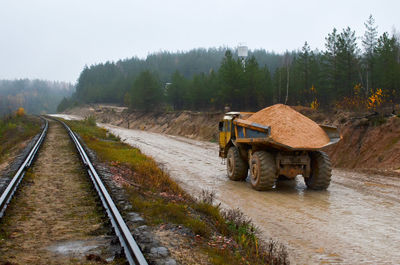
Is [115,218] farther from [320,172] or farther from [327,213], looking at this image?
[320,172]

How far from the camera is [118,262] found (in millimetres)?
4371

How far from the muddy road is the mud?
318cm

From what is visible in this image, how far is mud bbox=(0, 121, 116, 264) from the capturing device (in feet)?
15.3

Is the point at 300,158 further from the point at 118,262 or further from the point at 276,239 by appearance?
the point at 118,262

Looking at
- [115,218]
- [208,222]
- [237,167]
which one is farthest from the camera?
[237,167]

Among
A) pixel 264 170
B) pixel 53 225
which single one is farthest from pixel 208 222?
pixel 264 170

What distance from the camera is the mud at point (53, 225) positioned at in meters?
4.67

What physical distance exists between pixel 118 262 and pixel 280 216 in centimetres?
455

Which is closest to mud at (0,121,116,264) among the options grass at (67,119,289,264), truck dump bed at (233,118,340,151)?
grass at (67,119,289,264)

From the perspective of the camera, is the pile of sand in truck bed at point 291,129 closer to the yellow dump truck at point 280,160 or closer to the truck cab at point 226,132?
the yellow dump truck at point 280,160

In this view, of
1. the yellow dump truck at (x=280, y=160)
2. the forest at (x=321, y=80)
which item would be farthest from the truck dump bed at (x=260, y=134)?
the forest at (x=321, y=80)

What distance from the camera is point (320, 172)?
10.3m

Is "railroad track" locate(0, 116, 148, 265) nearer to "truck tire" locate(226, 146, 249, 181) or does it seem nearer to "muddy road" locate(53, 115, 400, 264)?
"muddy road" locate(53, 115, 400, 264)

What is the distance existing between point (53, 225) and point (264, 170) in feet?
19.6
